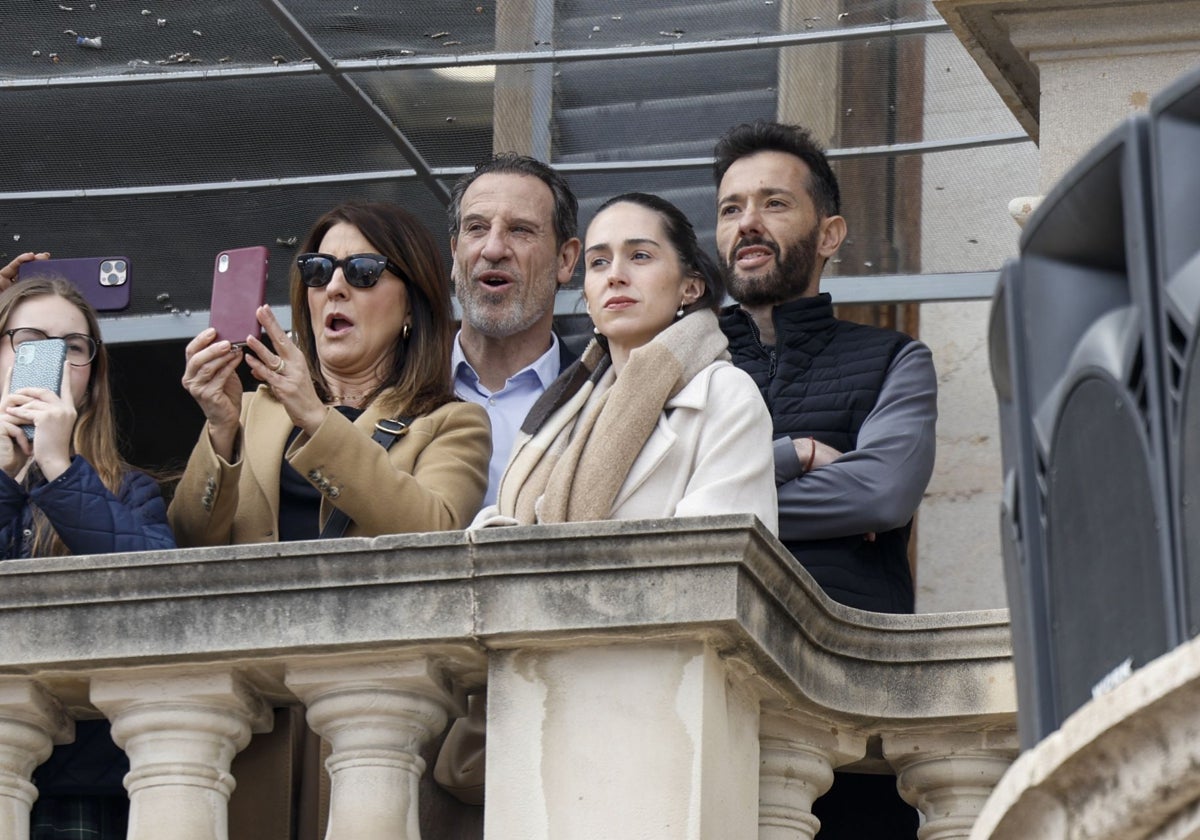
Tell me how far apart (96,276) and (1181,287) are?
3.13 meters

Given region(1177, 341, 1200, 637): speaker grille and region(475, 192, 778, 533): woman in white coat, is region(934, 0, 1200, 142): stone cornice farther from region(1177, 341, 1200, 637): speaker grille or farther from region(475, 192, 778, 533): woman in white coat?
region(1177, 341, 1200, 637): speaker grille

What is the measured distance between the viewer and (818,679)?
4.43m

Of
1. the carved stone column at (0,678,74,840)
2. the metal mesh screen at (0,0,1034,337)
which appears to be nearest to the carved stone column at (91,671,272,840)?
the carved stone column at (0,678,74,840)

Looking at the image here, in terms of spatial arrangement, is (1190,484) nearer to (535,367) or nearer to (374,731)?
(374,731)

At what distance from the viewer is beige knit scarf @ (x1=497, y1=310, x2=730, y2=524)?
4637mm

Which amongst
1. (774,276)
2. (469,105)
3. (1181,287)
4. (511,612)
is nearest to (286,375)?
(511,612)

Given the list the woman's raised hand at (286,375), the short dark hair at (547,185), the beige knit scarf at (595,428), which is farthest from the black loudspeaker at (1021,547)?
the short dark hair at (547,185)

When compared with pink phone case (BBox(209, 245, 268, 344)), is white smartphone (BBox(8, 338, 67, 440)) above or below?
below

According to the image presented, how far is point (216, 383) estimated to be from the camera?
491 centimetres

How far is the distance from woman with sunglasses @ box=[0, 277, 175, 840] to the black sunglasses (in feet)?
1.50

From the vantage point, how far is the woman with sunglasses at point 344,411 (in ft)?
15.5

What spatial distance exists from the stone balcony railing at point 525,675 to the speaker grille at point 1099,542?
97 cm

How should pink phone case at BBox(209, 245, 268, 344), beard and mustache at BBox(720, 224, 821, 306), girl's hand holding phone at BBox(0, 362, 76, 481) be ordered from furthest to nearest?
1. beard and mustache at BBox(720, 224, 821, 306)
2. pink phone case at BBox(209, 245, 268, 344)
3. girl's hand holding phone at BBox(0, 362, 76, 481)

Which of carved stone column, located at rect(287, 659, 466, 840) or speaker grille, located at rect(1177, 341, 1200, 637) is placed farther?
carved stone column, located at rect(287, 659, 466, 840)
